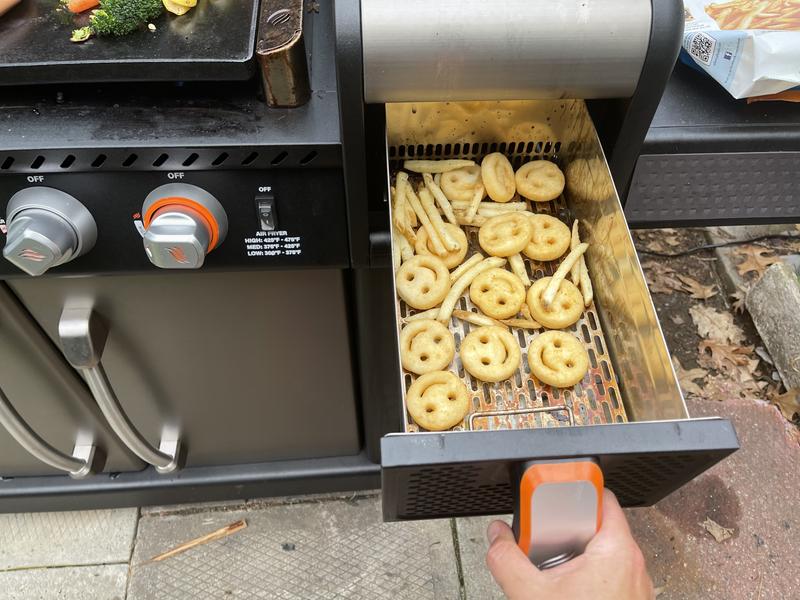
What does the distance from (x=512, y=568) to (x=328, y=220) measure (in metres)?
0.72

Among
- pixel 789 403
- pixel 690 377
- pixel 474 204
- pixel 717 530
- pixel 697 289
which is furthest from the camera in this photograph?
pixel 697 289

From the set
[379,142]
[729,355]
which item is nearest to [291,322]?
[379,142]

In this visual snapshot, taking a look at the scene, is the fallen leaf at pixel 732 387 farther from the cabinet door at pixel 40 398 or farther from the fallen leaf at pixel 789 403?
the cabinet door at pixel 40 398

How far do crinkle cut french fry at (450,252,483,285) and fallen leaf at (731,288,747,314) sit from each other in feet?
6.98

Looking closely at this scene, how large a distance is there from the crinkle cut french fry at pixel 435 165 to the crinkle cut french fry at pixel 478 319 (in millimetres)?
342

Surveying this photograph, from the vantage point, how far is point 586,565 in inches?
35.2

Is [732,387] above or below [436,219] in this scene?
below

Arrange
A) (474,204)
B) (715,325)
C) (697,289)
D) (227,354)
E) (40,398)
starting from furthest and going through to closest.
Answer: (697,289), (715,325), (40,398), (227,354), (474,204)

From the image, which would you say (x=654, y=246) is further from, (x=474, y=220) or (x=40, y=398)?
(x=40, y=398)

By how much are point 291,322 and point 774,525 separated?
6.54ft

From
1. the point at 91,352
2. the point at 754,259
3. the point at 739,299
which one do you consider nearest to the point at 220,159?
the point at 91,352

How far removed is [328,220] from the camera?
4.10ft

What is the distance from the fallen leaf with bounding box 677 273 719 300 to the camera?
10.1 feet

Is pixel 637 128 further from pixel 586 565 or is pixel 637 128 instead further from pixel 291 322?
pixel 291 322
